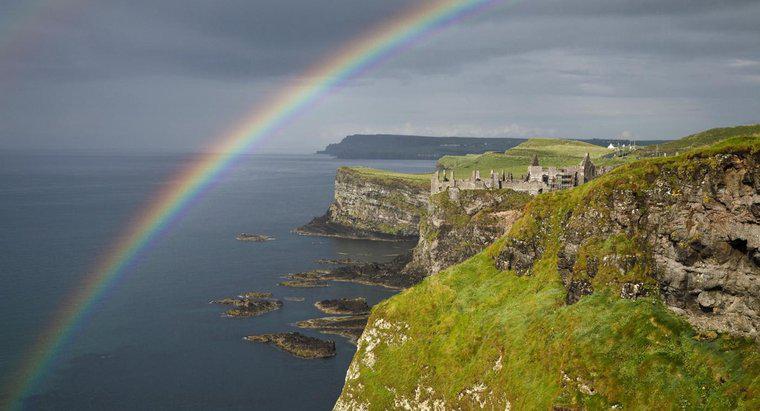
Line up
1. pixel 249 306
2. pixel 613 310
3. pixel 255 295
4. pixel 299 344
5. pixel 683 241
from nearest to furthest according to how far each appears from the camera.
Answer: pixel 683 241 < pixel 613 310 < pixel 299 344 < pixel 249 306 < pixel 255 295

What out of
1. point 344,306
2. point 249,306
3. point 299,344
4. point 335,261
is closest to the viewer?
point 299,344

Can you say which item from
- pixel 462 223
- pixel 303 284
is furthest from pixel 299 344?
pixel 303 284

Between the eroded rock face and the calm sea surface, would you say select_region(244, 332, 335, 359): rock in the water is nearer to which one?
the calm sea surface

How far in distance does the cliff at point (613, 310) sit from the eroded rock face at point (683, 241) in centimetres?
8

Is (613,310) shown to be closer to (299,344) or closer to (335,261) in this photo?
(299,344)

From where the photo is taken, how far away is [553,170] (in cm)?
10681

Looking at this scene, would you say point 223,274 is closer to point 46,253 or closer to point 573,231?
point 46,253

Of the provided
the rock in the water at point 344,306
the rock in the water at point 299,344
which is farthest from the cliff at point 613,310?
the rock in the water at point 344,306

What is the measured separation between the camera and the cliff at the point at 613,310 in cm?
4175

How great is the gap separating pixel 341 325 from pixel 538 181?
1609 inches

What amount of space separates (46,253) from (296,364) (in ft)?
350

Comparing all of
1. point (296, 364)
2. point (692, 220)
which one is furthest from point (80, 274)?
point (692, 220)

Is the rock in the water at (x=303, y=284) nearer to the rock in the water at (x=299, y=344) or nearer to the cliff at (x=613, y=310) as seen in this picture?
the rock in the water at (x=299, y=344)

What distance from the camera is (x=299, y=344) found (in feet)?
341
